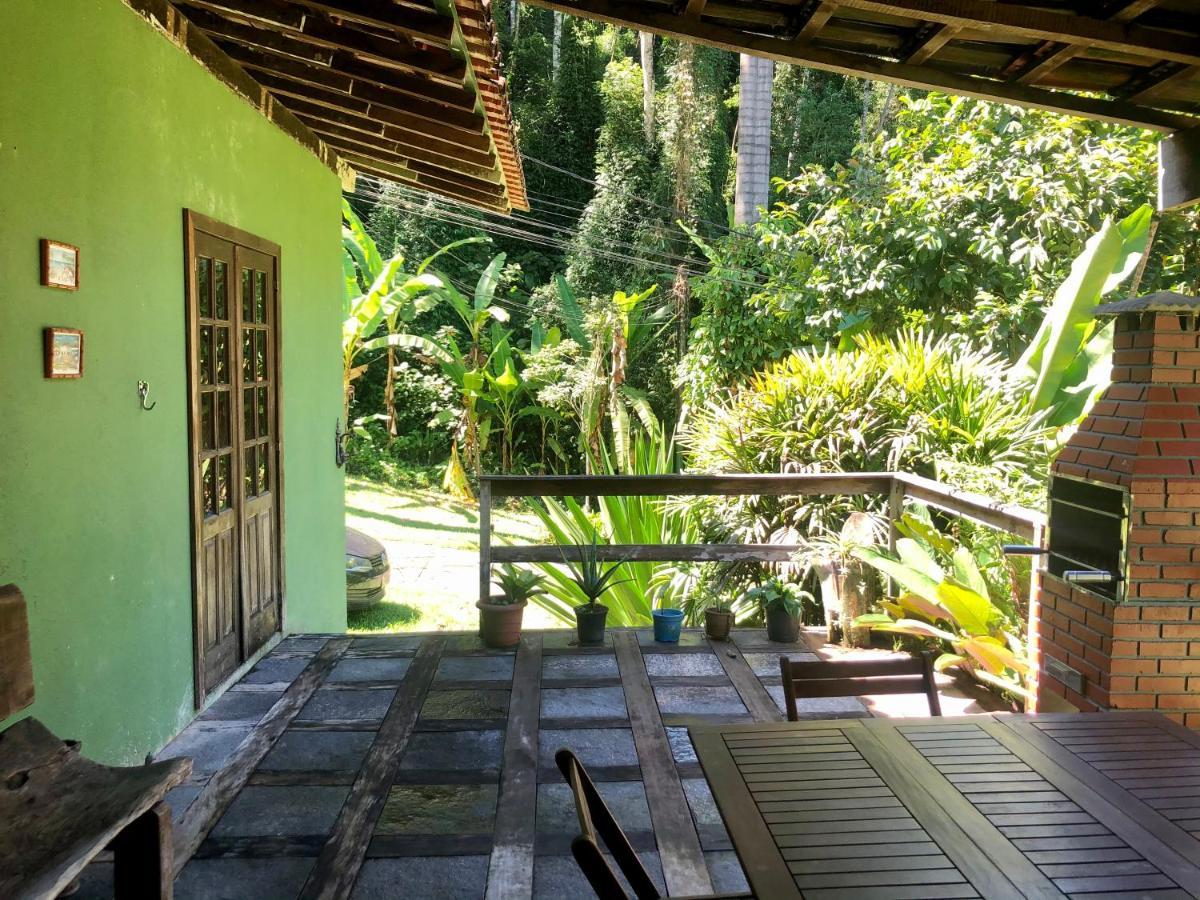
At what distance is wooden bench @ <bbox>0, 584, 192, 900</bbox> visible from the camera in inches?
71.7

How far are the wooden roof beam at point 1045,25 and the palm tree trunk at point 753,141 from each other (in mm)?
10948

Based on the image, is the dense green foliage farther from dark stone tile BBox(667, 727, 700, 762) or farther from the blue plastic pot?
dark stone tile BBox(667, 727, 700, 762)

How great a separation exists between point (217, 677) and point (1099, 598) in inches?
133

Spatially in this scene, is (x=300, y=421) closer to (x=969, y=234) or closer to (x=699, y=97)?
(x=969, y=234)

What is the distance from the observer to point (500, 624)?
4922mm

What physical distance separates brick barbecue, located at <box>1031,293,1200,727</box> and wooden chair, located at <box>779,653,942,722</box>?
701mm

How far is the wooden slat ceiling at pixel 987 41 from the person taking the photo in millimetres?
2672

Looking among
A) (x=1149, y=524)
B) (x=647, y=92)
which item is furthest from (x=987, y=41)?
(x=647, y=92)

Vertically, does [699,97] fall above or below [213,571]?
above

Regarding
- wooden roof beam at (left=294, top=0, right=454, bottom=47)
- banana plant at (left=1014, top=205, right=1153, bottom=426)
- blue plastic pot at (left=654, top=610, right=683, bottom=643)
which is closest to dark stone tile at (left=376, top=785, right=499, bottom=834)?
blue plastic pot at (left=654, top=610, right=683, bottom=643)

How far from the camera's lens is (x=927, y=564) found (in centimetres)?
430

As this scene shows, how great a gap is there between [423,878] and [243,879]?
473mm

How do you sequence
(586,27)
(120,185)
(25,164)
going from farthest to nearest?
1. (586,27)
2. (120,185)
3. (25,164)

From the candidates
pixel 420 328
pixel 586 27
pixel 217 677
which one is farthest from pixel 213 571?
pixel 586 27
